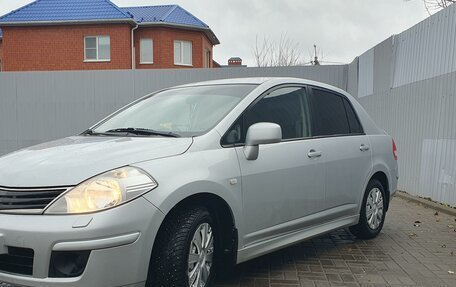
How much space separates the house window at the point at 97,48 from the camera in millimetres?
25047

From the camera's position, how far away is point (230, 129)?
351 cm

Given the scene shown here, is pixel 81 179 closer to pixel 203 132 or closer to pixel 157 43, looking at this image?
pixel 203 132

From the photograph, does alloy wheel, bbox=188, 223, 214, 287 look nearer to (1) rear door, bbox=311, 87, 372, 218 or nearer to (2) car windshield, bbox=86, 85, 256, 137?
(2) car windshield, bbox=86, 85, 256, 137

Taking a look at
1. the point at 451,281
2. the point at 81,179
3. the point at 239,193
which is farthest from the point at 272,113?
the point at 451,281

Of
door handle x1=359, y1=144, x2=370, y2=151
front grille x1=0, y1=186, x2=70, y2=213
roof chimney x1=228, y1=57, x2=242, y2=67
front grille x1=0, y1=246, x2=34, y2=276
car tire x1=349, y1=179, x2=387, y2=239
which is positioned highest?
roof chimney x1=228, y1=57, x2=242, y2=67

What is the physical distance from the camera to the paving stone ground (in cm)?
388

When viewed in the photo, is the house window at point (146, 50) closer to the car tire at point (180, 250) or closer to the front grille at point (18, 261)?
the car tire at point (180, 250)

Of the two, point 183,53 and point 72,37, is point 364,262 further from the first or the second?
point 183,53

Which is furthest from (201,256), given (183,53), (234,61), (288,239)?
(234,61)

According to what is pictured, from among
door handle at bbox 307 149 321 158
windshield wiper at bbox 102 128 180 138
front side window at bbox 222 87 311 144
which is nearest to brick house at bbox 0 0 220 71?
front side window at bbox 222 87 311 144

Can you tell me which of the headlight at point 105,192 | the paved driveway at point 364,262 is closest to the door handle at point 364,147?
the paved driveway at point 364,262

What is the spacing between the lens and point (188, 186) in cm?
299

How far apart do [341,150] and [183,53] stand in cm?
2345

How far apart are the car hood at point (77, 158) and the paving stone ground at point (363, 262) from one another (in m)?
1.40
